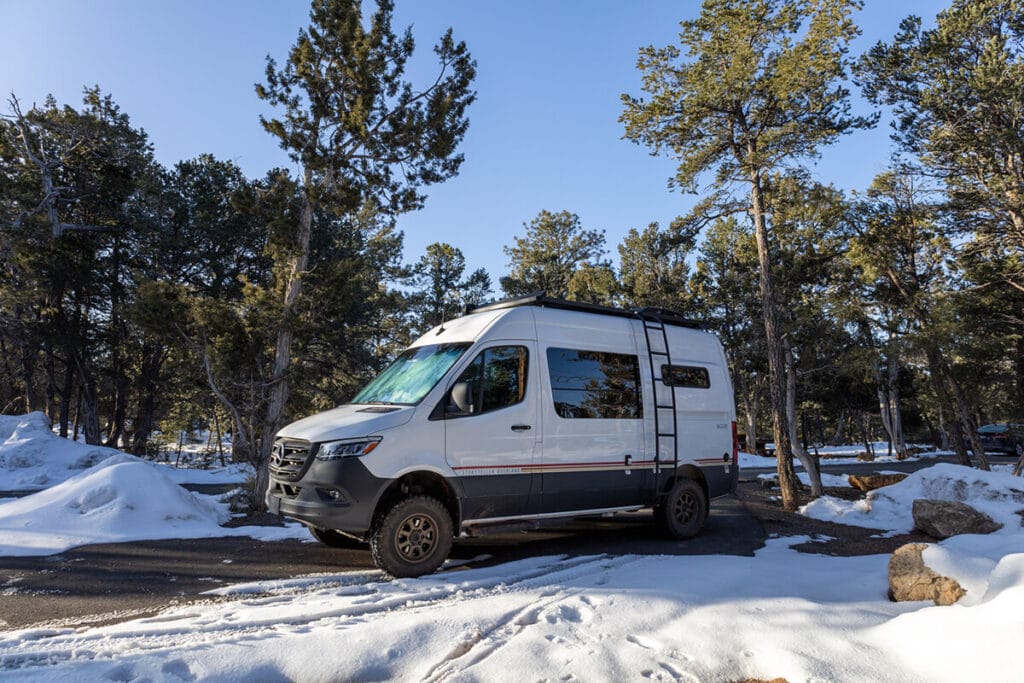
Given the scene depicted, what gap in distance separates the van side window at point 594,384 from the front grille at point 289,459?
109 inches

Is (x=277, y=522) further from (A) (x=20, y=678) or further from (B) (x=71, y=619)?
(A) (x=20, y=678)

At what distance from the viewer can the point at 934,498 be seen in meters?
8.88

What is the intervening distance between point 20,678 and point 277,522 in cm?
588

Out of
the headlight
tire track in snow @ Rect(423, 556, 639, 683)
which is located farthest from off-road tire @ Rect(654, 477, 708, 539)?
the headlight

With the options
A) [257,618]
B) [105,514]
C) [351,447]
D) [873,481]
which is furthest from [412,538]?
[873,481]

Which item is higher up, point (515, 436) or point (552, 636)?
point (515, 436)

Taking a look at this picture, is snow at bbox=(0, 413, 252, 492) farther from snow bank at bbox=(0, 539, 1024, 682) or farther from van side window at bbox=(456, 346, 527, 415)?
snow bank at bbox=(0, 539, 1024, 682)

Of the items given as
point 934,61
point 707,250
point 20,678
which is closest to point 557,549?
point 20,678

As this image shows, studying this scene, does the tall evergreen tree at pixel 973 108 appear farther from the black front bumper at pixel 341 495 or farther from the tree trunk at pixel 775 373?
the black front bumper at pixel 341 495

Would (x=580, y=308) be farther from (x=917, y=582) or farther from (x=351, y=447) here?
(x=917, y=582)

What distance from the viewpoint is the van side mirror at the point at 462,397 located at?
5660mm

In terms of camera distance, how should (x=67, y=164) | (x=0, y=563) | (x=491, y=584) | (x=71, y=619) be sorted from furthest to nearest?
(x=67, y=164), (x=0, y=563), (x=491, y=584), (x=71, y=619)

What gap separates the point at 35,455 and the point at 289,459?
15.1 metres

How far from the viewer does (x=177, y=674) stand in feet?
10.5
